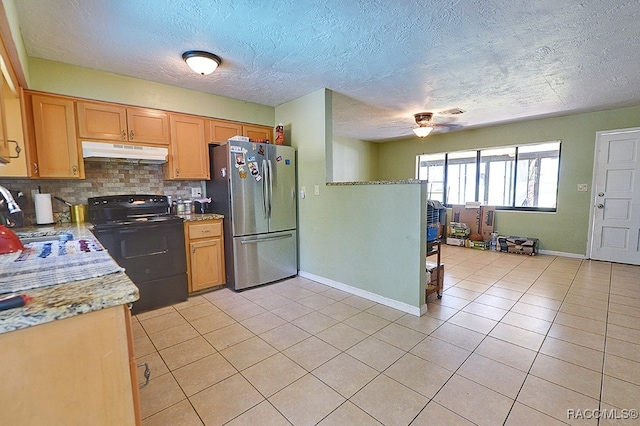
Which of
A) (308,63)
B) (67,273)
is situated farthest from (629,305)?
(67,273)

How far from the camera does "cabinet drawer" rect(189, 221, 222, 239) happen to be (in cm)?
315

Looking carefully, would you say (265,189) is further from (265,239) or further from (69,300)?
(69,300)

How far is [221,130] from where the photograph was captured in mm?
3545

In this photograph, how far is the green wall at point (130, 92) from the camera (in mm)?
2520

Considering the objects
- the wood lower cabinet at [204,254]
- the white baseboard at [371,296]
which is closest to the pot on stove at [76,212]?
the wood lower cabinet at [204,254]

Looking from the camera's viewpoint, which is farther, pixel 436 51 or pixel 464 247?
pixel 464 247

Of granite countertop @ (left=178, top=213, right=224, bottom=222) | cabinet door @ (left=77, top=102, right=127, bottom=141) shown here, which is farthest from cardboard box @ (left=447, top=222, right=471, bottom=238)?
cabinet door @ (left=77, top=102, right=127, bottom=141)


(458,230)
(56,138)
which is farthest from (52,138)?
(458,230)

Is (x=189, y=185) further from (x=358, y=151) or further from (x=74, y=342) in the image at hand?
(x=358, y=151)

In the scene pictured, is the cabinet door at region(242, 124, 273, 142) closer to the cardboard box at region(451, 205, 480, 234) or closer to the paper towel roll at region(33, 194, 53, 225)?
the paper towel roll at region(33, 194, 53, 225)

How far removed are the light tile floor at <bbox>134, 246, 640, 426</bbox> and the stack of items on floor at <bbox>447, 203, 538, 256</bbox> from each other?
162 centimetres

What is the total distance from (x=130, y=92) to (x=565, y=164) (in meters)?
6.28

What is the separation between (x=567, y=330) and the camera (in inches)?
92.0

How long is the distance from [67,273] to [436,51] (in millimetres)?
2879
